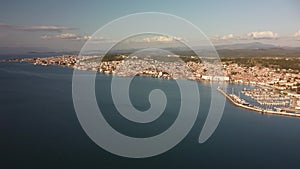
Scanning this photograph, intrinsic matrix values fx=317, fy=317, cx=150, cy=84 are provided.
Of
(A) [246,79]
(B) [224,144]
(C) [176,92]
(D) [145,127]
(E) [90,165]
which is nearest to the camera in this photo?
(E) [90,165]

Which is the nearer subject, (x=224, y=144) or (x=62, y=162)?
(x=62, y=162)

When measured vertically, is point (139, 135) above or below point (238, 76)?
below

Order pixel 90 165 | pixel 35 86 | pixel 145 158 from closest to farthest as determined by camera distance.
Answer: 1. pixel 90 165
2. pixel 145 158
3. pixel 35 86

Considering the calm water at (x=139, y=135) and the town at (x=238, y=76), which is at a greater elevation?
the town at (x=238, y=76)

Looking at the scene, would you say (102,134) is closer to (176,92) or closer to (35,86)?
(176,92)

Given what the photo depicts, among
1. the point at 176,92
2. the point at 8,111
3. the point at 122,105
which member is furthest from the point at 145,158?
the point at 176,92

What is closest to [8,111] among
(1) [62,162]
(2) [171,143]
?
(1) [62,162]

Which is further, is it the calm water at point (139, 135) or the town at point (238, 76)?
the town at point (238, 76)

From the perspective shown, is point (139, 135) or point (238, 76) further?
point (238, 76)
